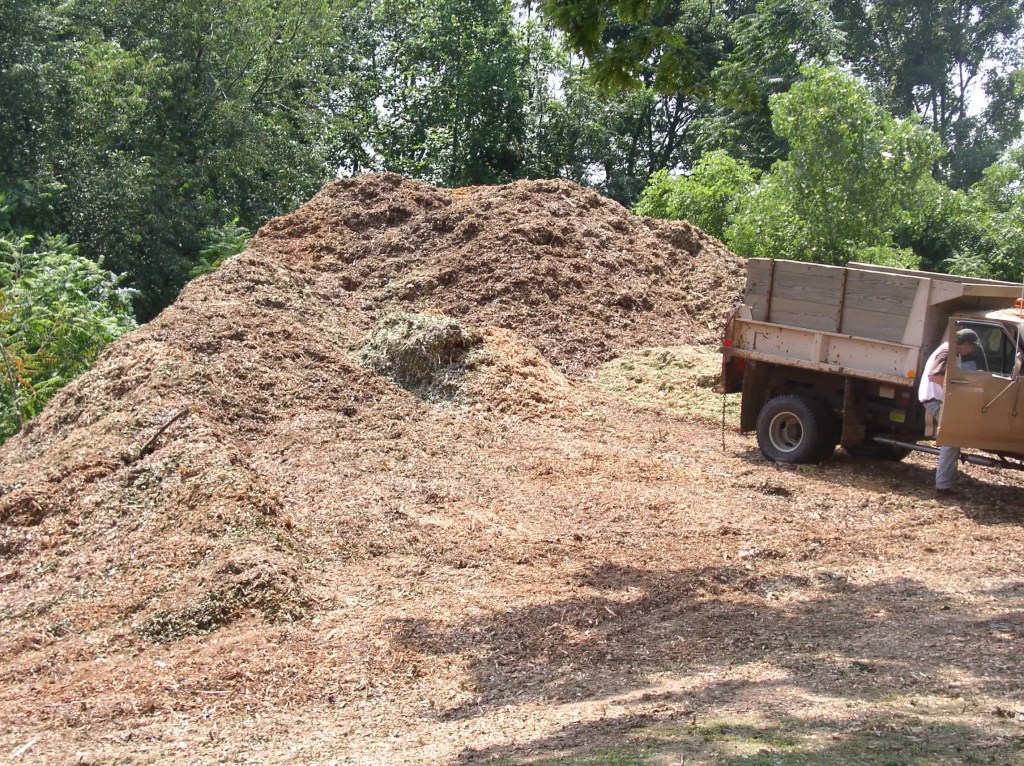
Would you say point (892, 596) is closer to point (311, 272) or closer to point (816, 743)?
point (816, 743)

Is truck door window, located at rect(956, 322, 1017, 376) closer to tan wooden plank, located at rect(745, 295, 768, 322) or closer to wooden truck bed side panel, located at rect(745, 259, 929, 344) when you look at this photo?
wooden truck bed side panel, located at rect(745, 259, 929, 344)

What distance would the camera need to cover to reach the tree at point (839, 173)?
2038cm

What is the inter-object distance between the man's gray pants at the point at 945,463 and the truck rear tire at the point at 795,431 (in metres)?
1.41

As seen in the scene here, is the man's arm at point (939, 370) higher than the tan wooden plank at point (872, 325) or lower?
lower

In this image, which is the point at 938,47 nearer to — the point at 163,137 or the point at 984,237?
the point at 984,237

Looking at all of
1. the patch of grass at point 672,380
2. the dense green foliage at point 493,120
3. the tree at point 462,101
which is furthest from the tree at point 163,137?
the patch of grass at point 672,380

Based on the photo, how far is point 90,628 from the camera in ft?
24.3

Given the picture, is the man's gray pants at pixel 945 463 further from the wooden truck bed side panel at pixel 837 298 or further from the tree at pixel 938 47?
the tree at pixel 938 47

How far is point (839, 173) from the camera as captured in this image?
2066cm

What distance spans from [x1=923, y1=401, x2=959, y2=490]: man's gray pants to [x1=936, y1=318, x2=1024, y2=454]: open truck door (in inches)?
9.9

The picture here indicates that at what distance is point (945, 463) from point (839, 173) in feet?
37.3

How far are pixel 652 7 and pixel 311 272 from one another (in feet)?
33.3

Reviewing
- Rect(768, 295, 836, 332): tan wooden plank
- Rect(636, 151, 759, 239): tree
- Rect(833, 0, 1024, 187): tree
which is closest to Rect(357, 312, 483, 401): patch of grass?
Rect(768, 295, 836, 332): tan wooden plank

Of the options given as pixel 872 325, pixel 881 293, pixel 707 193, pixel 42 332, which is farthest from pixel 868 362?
pixel 707 193
